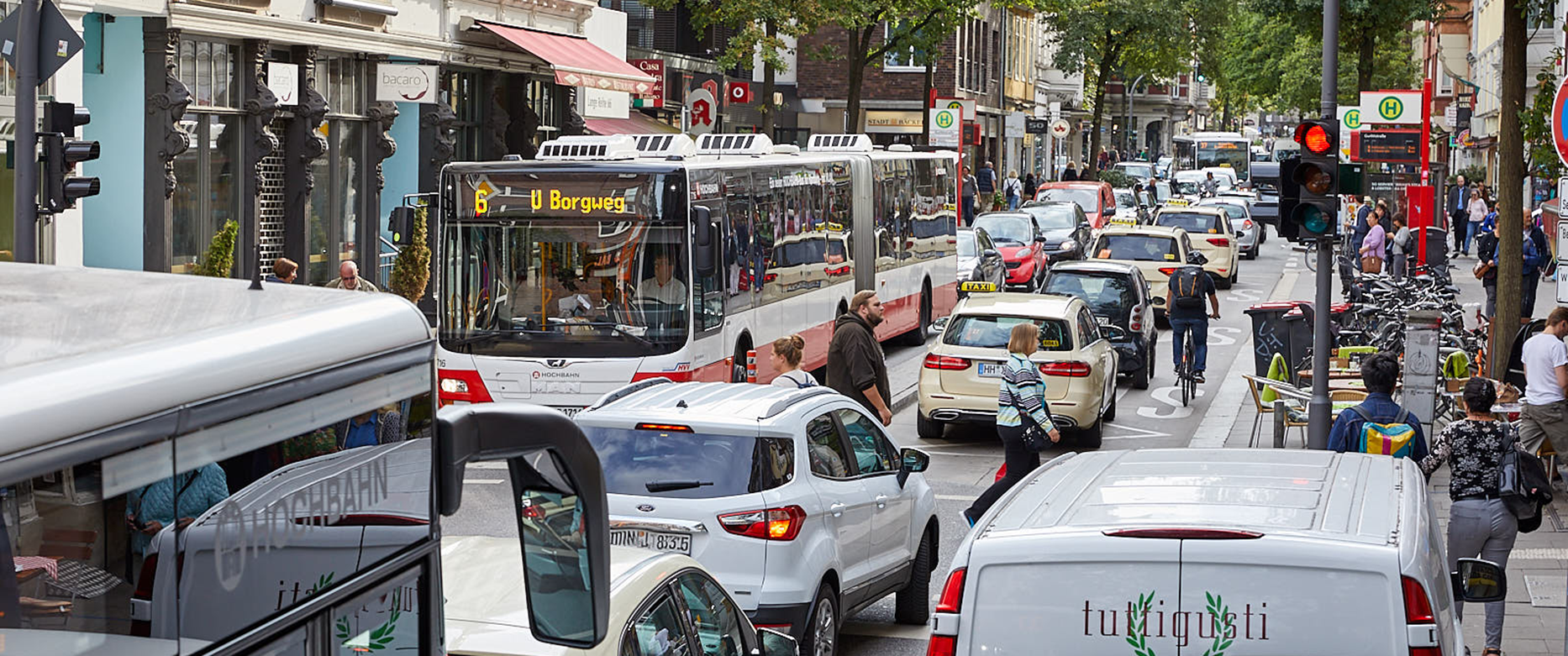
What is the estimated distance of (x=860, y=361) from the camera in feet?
49.7

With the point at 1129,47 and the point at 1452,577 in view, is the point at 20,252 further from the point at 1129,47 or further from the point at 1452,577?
the point at 1129,47

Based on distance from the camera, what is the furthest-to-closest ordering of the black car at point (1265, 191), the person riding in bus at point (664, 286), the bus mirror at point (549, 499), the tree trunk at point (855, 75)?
the black car at point (1265, 191), the tree trunk at point (855, 75), the person riding in bus at point (664, 286), the bus mirror at point (549, 499)

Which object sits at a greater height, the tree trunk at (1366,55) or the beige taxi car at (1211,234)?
the tree trunk at (1366,55)

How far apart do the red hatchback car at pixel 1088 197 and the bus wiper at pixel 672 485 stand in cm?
3582

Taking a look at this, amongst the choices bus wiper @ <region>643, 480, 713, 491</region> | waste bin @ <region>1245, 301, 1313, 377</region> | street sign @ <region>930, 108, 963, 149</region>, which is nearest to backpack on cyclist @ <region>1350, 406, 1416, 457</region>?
bus wiper @ <region>643, 480, 713, 491</region>

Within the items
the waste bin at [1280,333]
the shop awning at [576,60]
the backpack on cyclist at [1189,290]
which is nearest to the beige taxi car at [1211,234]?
the shop awning at [576,60]

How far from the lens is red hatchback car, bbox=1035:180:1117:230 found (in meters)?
44.8

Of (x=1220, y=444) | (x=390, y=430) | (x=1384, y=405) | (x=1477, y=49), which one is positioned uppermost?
(x=1477, y=49)

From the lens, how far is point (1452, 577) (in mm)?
7352

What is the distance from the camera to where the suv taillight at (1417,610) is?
5.01 meters

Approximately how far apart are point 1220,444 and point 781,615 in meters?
10.4

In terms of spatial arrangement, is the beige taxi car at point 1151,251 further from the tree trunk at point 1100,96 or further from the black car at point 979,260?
the tree trunk at point 1100,96

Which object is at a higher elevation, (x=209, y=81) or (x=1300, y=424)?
(x=209, y=81)

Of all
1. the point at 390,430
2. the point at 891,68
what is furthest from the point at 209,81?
the point at 891,68
